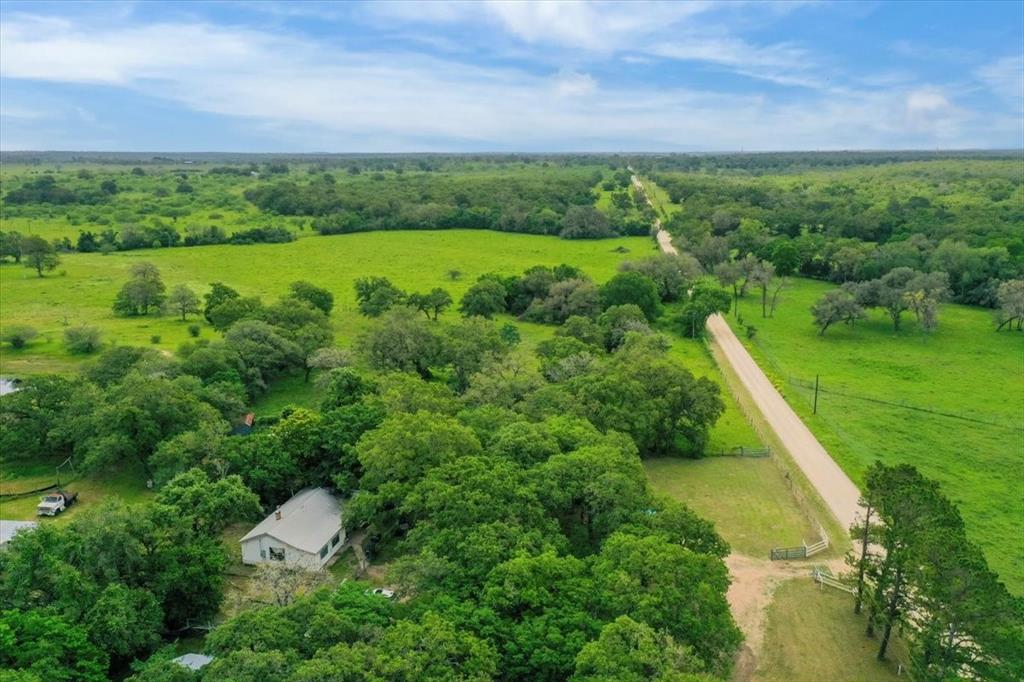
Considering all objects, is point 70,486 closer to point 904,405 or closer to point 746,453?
point 746,453

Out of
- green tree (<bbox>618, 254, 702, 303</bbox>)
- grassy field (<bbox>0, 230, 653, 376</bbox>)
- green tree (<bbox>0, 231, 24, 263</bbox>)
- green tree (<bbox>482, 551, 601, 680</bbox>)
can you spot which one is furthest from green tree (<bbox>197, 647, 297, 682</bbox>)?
green tree (<bbox>0, 231, 24, 263</bbox>)

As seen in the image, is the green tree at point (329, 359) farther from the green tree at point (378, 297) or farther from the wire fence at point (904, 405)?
the wire fence at point (904, 405)

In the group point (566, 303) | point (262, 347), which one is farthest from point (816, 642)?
point (566, 303)

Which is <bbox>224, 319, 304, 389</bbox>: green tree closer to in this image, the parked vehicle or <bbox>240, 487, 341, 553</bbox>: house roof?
the parked vehicle

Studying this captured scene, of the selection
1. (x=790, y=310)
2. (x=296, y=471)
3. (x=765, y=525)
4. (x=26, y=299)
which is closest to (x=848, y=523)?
(x=765, y=525)

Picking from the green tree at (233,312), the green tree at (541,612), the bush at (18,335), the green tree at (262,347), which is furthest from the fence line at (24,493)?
the bush at (18,335)

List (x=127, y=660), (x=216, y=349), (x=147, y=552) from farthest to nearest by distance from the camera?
(x=216, y=349) → (x=147, y=552) → (x=127, y=660)

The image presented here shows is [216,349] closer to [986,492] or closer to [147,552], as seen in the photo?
[147,552]
